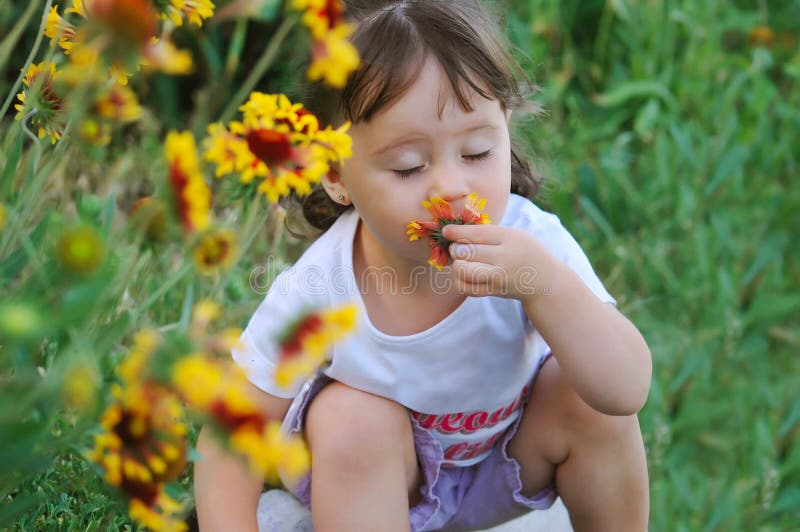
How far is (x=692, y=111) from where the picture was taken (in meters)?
2.50

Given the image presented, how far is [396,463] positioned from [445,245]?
0.26 m

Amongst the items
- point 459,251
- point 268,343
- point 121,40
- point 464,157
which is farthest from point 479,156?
point 121,40

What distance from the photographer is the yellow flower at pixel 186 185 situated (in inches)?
30.6

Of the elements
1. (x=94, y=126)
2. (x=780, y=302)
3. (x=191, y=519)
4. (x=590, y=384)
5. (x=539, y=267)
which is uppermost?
(x=94, y=126)

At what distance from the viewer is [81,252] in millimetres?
690

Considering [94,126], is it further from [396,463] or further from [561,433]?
[561,433]

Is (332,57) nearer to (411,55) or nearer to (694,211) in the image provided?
(411,55)

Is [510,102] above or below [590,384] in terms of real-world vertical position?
above

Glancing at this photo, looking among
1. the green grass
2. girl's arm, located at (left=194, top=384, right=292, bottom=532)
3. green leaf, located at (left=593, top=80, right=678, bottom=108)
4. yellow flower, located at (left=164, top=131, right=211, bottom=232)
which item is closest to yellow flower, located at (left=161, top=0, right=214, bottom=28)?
yellow flower, located at (left=164, top=131, right=211, bottom=232)

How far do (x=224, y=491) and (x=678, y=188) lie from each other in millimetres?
1331

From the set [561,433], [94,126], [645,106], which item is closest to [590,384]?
[561,433]

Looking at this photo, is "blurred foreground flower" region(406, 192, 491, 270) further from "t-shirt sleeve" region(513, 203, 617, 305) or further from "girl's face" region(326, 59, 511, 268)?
"t-shirt sleeve" region(513, 203, 617, 305)

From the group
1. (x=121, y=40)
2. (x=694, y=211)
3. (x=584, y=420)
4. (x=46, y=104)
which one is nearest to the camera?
(x=121, y=40)

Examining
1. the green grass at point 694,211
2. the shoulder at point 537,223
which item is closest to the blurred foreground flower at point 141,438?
the shoulder at point 537,223
